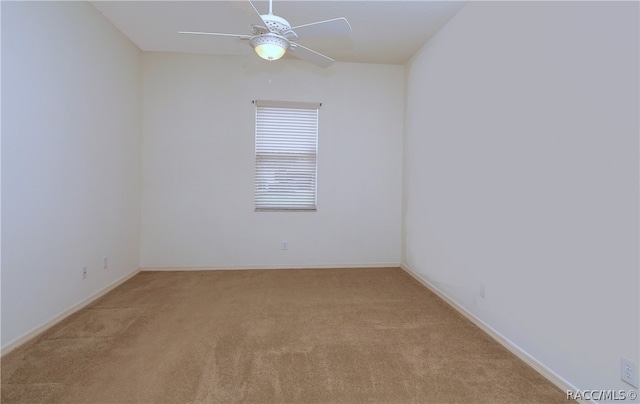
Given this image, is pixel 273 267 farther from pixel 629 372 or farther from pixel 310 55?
pixel 629 372

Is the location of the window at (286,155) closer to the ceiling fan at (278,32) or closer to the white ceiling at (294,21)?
the white ceiling at (294,21)

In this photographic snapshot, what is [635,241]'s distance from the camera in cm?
132

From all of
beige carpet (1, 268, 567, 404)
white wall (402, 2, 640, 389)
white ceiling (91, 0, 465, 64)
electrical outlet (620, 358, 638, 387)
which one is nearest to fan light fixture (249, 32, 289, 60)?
white ceiling (91, 0, 465, 64)

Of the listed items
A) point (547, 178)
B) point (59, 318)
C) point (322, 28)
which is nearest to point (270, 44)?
point (322, 28)

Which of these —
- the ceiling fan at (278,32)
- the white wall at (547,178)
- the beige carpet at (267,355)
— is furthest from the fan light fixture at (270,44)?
the beige carpet at (267,355)

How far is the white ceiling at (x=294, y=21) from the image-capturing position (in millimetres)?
2744

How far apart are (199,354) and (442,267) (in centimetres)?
241

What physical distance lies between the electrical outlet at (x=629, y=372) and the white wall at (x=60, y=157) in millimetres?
3581

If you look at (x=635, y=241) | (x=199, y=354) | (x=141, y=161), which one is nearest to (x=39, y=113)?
(x=141, y=161)

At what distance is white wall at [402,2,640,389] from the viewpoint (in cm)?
140

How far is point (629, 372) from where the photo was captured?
4.37ft

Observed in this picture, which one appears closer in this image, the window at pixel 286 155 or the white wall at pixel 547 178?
the white wall at pixel 547 178

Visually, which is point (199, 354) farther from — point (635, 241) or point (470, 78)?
point (470, 78)

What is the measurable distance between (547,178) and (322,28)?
5.67 feet
